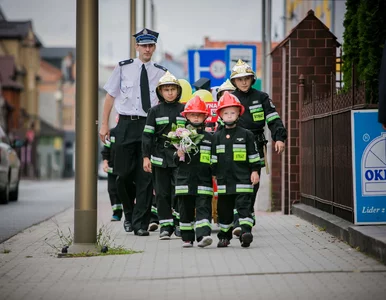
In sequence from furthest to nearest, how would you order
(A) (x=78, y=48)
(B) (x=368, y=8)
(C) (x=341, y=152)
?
(C) (x=341, y=152) < (B) (x=368, y=8) < (A) (x=78, y=48)

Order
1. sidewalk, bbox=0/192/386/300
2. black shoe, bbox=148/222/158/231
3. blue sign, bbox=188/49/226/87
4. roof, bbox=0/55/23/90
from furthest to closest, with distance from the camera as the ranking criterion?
roof, bbox=0/55/23/90 < blue sign, bbox=188/49/226/87 < black shoe, bbox=148/222/158/231 < sidewalk, bbox=0/192/386/300

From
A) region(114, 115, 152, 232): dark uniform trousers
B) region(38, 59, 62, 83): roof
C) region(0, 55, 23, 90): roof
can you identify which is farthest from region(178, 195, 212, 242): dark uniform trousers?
region(38, 59, 62, 83): roof

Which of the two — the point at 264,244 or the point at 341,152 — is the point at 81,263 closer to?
the point at 264,244

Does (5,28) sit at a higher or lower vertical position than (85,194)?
higher

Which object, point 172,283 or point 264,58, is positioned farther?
point 264,58

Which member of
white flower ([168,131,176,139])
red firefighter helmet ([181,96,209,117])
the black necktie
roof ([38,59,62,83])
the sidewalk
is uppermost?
roof ([38,59,62,83])

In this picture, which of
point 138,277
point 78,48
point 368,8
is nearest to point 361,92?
point 368,8

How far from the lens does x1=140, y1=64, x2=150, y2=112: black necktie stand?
12.8 metres

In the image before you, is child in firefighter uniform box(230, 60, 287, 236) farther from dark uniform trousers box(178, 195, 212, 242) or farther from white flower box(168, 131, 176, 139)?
white flower box(168, 131, 176, 139)

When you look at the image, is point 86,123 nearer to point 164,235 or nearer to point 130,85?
point 164,235

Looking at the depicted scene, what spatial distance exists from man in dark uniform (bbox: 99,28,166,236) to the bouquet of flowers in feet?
4.48

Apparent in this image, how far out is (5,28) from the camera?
83625mm

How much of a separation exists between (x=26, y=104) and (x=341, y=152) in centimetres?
7854

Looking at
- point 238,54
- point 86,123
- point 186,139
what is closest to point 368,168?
point 186,139
